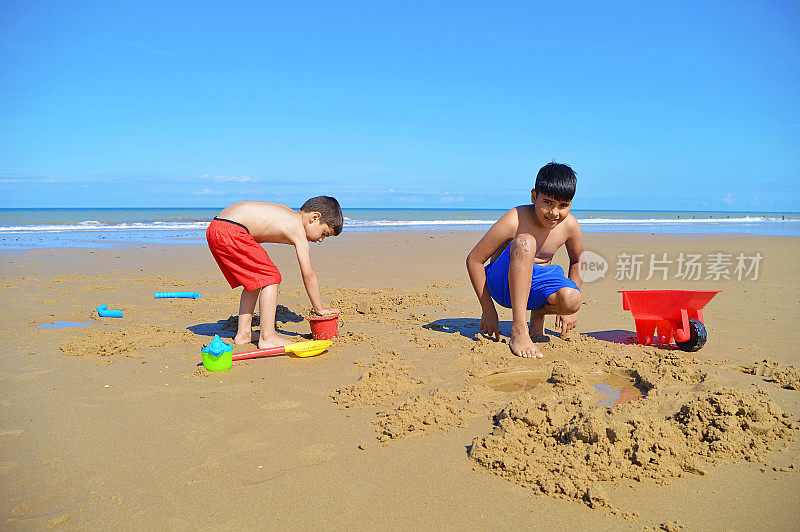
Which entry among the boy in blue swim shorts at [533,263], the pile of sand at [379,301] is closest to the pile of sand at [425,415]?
the boy in blue swim shorts at [533,263]

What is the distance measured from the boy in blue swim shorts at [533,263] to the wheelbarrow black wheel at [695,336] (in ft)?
2.58

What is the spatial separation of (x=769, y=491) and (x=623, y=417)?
2.04ft

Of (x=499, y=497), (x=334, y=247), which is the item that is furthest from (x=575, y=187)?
(x=334, y=247)

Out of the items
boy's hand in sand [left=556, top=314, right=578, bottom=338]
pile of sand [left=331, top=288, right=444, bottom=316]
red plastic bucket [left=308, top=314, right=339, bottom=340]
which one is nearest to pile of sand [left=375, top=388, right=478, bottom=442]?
red plastic bucket [left=308, top=314, right=339, bottom=340]

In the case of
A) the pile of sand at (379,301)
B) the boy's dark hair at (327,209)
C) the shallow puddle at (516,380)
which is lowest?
the shallow puddle at (516,380)

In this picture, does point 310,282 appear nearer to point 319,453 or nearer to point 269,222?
point 269,222

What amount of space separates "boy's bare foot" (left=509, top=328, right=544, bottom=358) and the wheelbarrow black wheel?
3.57 feet

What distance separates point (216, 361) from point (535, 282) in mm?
2248

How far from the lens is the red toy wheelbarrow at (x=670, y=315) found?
3580mm

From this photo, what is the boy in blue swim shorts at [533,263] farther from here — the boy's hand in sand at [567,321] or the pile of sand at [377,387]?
the pile of sand at [377,387]

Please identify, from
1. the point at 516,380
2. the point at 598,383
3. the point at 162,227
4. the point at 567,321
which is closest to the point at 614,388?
the point at 598,383

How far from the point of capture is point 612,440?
207cm

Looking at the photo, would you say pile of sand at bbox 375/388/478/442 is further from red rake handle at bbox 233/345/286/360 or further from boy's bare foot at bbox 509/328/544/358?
red rake handle at bbox 233/345/286/360

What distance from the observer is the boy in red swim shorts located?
12.6ft
